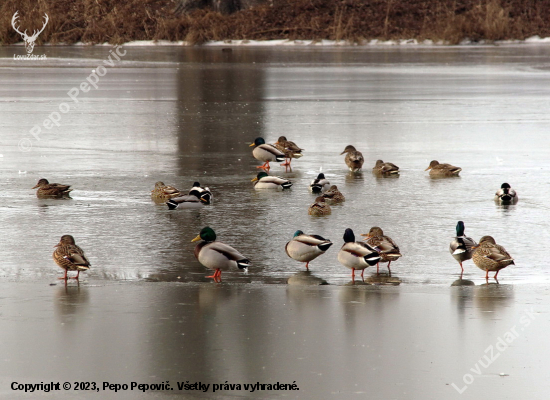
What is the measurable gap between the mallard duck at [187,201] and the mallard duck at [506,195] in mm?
3343

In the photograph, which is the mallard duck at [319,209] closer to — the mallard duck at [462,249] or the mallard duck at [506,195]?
the mallard duck at [506,195]

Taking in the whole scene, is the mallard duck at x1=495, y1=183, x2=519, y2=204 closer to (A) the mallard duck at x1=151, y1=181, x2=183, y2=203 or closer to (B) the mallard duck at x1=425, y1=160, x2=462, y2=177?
(B) the mallard duck at x1=425, y1=160, x2=462, y2=177

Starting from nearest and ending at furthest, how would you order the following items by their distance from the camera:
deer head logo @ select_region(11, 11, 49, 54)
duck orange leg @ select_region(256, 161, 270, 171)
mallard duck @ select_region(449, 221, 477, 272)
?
1. mallard duck @ select_region(449, 221, 477, 272)
2. duck orange leg @ select_region(256, 161, 270, 171)
3. deer head logo @ select_region(11, 11, 49, 54)

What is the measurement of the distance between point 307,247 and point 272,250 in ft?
2.68

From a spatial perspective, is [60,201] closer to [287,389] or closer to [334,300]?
[334,300]

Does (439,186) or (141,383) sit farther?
(439,186)

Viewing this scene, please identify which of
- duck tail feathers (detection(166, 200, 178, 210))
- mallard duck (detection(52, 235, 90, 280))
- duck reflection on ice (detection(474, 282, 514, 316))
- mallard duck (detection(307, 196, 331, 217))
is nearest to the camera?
duck reflection on ice (detection(474, 282, 514, 316))

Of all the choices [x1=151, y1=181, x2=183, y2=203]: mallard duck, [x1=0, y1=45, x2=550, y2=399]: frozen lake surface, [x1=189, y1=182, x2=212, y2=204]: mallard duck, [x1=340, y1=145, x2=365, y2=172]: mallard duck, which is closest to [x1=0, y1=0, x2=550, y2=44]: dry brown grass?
[x1=0, y1=45, x2=550, y2=399]: frozen lake surface

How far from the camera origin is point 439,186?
1085 cm

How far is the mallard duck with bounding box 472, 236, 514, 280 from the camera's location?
6422 mm

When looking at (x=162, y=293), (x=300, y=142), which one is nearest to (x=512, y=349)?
(x=162, y=293)

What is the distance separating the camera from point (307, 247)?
6.75 metres

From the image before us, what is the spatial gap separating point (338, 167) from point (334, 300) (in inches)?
261

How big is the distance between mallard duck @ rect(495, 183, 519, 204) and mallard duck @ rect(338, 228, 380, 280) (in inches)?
138
